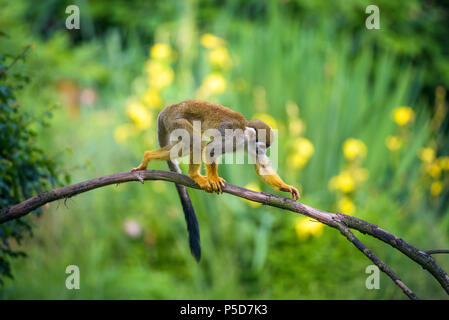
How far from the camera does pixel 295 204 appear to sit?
6.53 feet

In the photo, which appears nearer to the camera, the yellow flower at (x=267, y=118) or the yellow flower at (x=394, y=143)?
the yellow flower at (x=267, y=118)

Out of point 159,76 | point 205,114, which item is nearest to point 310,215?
point 205,114

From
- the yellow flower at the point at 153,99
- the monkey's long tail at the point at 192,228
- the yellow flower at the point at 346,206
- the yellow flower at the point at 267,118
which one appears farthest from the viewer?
the yellow flower at the point at 267,118

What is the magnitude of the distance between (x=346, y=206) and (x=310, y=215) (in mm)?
2694

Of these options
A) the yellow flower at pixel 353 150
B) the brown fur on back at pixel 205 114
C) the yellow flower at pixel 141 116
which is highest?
the yellow flower at pixel 141 116

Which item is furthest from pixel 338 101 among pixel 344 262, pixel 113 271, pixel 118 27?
pixel 118 27

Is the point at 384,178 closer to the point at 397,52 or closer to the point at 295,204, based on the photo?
the point at 397,52

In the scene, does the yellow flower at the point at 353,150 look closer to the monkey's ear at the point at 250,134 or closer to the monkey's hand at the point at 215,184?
the monkey's ear at the point at 250,134

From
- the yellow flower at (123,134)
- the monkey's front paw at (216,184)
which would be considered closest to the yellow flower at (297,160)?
the yellow flower at (123,134)

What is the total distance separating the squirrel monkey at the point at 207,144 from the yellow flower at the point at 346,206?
211 cm

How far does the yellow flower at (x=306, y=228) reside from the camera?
431 centimetres

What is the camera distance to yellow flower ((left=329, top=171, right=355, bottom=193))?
4.57 meters

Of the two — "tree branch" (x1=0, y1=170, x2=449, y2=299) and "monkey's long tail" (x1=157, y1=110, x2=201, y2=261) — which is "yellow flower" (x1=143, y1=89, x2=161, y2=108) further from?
"tree branch" (x1=0, y1=170, x2=449, y2=299)

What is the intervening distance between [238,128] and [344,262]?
7.65 ft
